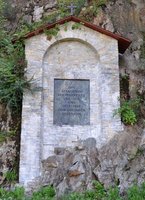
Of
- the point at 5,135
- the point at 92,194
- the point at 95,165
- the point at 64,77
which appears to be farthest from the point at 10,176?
the point at 64,77

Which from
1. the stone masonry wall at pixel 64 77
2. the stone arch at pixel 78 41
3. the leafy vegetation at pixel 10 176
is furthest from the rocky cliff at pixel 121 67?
the stone arch at pixel 78 41

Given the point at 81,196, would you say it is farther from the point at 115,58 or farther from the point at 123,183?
the point at 115,58

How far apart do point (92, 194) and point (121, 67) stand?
5307mm

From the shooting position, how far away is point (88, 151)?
10773mm

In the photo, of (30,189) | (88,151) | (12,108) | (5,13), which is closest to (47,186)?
(30,189)

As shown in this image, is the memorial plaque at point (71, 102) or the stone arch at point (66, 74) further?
the memorial plaque at point (71, 102)

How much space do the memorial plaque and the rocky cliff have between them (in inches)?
46.8

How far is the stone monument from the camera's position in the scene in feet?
36.4

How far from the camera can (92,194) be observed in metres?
8.88

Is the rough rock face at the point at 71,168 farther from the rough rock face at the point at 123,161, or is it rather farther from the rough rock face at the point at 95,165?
the rough rock face at the point at 123,161

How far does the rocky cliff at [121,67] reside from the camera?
9984 millimetres

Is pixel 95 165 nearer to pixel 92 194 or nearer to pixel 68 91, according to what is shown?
pixel 92 194

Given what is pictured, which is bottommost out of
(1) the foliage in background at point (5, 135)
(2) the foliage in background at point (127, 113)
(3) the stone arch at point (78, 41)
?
(1) the foliage in background at point (5, 135)

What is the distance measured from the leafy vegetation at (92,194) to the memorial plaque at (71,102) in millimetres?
2473
